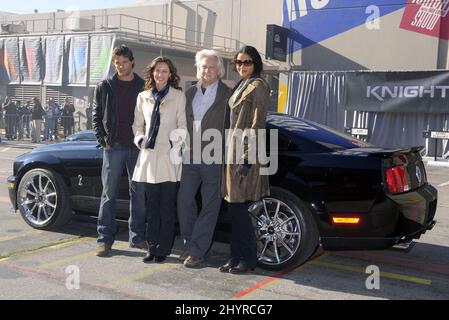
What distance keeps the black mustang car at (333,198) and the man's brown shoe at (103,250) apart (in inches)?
41.7

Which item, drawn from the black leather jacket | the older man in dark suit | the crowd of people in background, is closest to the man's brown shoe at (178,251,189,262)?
the older man in dark suit

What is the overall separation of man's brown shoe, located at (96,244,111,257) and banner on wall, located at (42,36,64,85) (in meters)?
18.8

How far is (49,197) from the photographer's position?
5.71 meters

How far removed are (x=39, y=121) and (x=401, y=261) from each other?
17.5 m

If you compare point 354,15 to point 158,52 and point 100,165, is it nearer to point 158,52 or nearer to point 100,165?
point 158,52

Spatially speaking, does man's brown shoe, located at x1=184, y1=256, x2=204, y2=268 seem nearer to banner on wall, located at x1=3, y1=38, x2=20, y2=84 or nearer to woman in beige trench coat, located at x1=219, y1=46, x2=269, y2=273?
woman in beige trench coat, located at x1=219, y1=46, x2=269, y2=273

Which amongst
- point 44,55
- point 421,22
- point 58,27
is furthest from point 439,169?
point 58,27

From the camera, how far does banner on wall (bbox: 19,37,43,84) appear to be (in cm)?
2308

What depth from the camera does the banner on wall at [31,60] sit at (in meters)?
23.1

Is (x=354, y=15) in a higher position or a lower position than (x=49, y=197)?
higher

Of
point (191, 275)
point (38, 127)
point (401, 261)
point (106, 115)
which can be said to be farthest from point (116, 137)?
point (38, 127)

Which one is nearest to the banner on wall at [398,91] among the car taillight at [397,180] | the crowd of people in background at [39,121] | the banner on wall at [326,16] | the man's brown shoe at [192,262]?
the banner on wall at [326,16]

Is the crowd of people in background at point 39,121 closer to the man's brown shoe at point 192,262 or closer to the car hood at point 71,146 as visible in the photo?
the car hood at point 71,146
